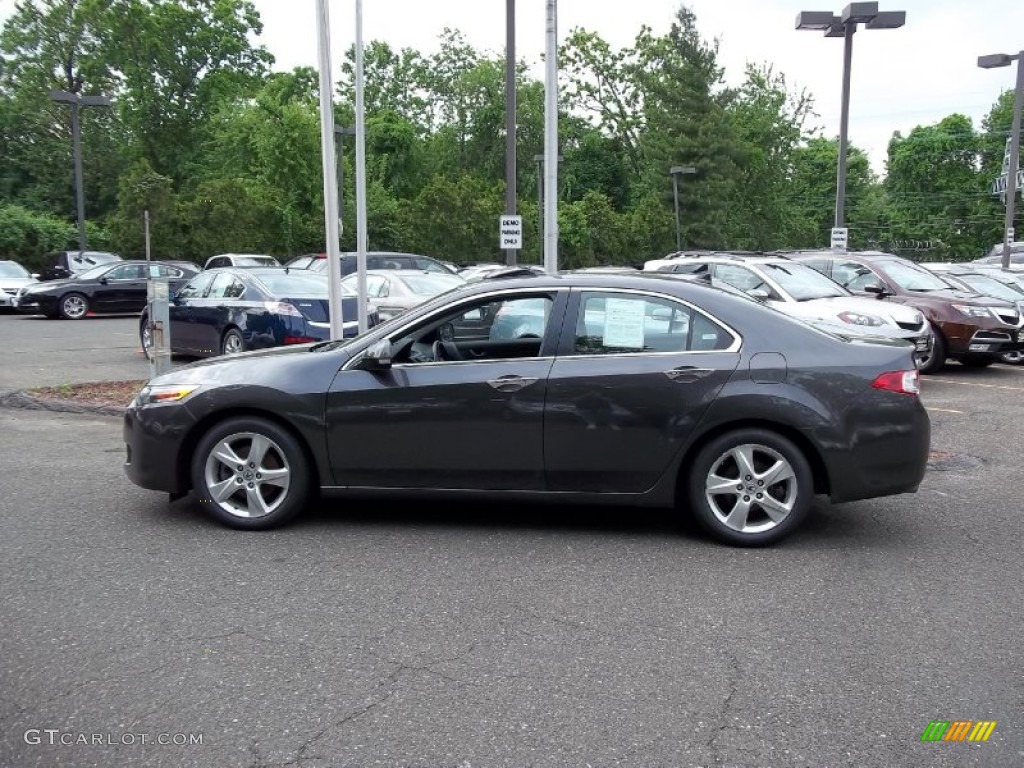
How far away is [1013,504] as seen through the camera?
6.66 meters

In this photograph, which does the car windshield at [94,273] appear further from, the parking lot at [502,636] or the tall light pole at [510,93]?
the parking lot at [502,636]

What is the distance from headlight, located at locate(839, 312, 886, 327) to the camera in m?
11.6

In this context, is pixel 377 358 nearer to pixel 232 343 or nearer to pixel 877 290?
A: pixel 232 343

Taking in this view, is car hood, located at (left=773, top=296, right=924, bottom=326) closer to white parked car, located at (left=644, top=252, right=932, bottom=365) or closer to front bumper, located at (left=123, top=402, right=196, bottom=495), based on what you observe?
white parked car, located at (left=644, top=252, right=932, bottom=365)


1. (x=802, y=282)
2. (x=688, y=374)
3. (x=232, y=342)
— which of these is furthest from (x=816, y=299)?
(x=232, y=342)

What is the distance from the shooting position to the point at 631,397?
18.2 ft

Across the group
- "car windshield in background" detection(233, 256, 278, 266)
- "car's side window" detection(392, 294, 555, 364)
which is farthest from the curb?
"car windshield in background" detection(233, 256, 278, 266)

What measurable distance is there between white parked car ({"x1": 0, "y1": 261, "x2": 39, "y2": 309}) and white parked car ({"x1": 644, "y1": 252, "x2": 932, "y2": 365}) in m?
20.3

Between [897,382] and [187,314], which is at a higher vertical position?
[187,314]

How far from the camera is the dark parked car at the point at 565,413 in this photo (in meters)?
5.51

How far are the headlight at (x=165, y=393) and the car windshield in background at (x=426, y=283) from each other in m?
8.51

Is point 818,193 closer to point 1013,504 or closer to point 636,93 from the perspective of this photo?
point 636,93

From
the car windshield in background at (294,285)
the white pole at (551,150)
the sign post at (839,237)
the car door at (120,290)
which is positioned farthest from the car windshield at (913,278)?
the car door at (120,290)

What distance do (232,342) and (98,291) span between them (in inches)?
535
